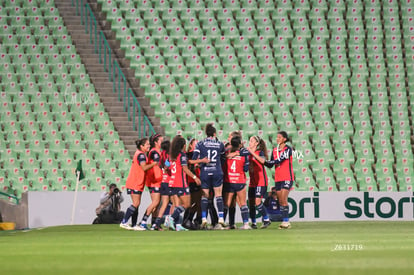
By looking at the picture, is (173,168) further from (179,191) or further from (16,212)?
(16,212)

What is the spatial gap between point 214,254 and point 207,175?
7109mm

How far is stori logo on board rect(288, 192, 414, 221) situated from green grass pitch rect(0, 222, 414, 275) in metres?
8.63

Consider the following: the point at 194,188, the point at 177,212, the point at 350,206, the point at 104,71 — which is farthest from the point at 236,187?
the point at 104,71

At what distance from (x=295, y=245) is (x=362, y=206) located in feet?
38.7

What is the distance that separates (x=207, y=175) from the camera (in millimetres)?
18188

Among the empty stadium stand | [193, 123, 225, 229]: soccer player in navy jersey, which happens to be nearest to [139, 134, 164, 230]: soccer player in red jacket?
[193, 123, 225, 229]: soccer player in navy jersey

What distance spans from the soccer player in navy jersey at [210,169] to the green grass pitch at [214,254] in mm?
2848

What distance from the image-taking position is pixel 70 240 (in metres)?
14.8

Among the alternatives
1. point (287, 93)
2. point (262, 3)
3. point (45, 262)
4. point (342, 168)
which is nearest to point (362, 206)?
point (342, 168)

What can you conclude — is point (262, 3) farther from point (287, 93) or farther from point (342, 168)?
point (342, 168)

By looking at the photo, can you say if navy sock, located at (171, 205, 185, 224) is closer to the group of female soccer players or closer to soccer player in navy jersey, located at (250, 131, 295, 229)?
the group of female soccer players

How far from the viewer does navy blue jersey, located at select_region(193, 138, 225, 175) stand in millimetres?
18078

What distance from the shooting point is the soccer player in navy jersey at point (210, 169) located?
18.1 metres

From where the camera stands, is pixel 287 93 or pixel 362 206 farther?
pixel 287 93
